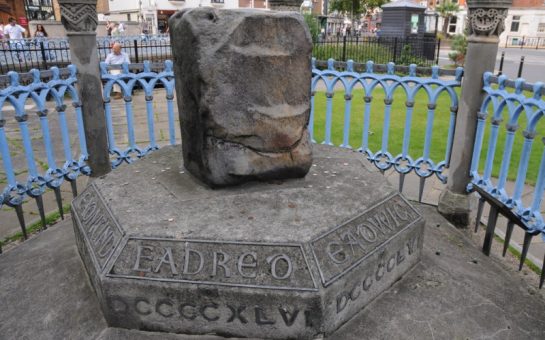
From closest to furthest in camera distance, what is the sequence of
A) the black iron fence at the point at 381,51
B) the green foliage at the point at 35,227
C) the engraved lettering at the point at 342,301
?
the engraved lettering at the point at 342,301
the green foliage at the point at 35,227
the black iron fence at the point at 381,51

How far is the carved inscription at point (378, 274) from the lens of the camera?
246cm

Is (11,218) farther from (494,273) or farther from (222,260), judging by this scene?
(494,273)

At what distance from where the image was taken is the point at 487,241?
11.3 ft

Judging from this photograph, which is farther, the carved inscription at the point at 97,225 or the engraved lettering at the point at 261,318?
the carved inscription at the point at 97,225

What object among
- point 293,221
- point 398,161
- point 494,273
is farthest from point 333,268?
point 398,161

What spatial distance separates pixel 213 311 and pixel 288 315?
16.2 inches

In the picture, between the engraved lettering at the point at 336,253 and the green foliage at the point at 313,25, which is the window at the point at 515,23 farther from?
the engraved lettering at the point at 336,253

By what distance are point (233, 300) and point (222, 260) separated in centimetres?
23

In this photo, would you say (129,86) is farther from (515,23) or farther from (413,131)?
(515,23)

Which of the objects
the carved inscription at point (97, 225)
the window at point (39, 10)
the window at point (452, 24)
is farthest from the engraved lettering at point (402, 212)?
the window at point (452, 24)

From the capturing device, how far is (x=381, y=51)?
19125 millimetres

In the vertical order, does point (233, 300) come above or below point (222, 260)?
below

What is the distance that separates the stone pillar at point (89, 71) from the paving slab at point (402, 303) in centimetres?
129

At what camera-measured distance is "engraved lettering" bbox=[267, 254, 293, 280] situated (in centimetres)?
233
